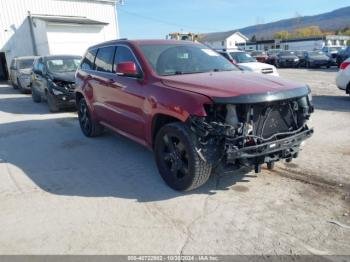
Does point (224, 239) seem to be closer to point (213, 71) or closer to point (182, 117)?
point (182, 117)

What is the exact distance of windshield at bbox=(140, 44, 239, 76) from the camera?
15.3 feet

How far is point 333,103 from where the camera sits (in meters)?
9.76

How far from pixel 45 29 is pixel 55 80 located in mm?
14841

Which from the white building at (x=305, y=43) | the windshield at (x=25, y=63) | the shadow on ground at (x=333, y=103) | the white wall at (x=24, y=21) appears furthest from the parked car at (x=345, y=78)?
the white building at (x=305, y=43)

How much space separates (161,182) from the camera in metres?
4.53

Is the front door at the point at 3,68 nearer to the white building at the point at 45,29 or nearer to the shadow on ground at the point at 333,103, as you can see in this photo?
the white building at the point at 45,29

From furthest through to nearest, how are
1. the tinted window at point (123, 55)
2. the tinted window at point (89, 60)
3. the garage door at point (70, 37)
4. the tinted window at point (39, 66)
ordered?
the garage door at point (70, 37), the tinted window at point (39, 66), the tinted window at point (89, 60), the tinted window at point (123, 55)

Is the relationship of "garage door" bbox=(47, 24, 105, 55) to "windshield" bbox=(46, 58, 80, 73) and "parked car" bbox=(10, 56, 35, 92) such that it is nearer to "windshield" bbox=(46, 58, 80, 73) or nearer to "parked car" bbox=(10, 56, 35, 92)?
"parked car" bbox=(10, 56, 35, 92)

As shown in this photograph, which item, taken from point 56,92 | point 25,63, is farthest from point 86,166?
point 25,63

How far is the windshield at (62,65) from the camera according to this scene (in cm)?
1112

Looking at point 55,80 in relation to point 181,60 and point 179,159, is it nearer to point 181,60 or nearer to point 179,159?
point 181,60

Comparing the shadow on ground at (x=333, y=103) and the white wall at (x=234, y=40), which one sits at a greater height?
the white wall at (x=234, y=40)

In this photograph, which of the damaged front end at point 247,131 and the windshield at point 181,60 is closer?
the damaged front end at point 247,131

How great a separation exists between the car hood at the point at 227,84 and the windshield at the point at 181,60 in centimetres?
28
